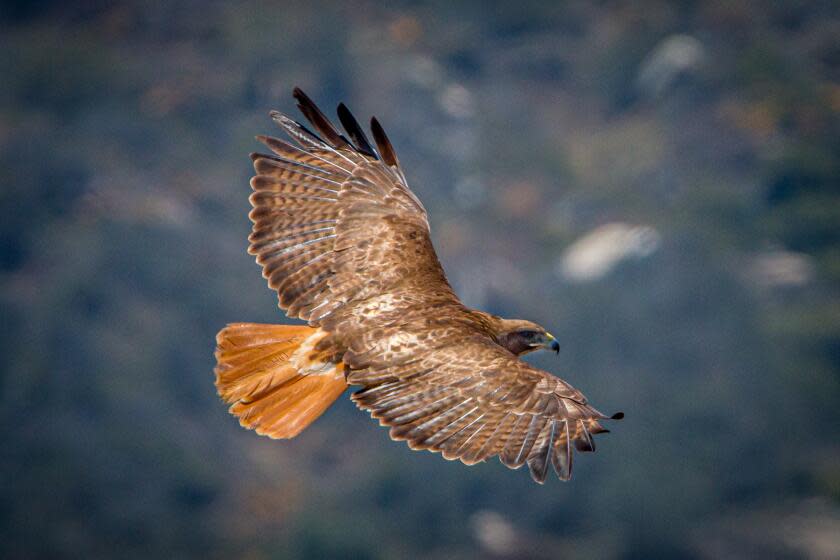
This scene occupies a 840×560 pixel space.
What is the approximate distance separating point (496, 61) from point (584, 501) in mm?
6392

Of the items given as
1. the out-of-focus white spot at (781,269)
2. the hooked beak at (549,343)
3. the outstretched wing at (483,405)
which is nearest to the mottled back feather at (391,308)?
the outstretched wing at (483,405)

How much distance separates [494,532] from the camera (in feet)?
36.2

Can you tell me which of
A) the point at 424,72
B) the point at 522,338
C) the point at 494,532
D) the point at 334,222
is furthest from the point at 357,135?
the point at 424,72

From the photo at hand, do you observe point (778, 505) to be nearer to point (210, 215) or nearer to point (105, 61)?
point (210, 215)

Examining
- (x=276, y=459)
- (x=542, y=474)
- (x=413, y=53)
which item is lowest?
(x=542, y=474)

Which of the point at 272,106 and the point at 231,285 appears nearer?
the point at 231,285

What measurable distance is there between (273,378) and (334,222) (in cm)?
92

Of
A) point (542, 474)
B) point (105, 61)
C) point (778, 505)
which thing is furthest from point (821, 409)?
point (105, 61)

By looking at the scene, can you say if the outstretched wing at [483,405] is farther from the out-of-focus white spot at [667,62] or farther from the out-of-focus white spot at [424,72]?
the out-of-focus white spot at [667,62]

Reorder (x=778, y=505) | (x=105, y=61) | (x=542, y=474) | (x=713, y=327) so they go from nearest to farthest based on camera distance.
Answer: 1. (x=542, y=474)
2. (x=778, y=505)
3. (x=713, y=327)
4. (x=105, y=61)

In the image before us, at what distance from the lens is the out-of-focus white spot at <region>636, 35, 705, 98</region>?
1341 cm

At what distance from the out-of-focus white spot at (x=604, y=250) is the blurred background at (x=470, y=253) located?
4 centimetres

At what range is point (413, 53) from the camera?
13.6 m

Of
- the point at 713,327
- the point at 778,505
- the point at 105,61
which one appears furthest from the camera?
the point at 105,61
